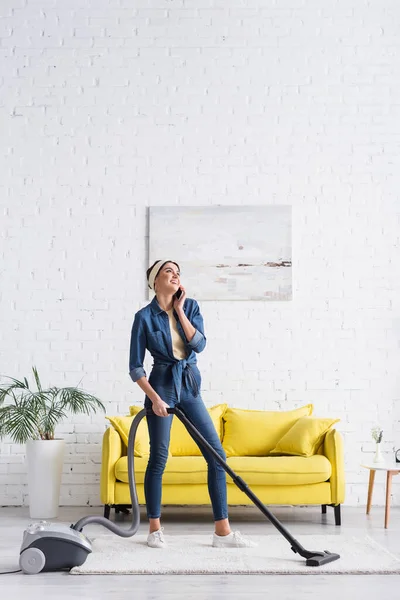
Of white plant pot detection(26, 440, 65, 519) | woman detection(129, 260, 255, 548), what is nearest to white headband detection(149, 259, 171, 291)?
woman detection(129, 260, 255, 548)

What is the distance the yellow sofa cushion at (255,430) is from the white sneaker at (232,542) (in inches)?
51.5

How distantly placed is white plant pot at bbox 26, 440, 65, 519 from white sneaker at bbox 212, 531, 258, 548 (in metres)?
1.61

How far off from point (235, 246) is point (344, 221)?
2.76 ft

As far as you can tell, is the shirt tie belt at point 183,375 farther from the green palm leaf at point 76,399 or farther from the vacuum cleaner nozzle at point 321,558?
the green palm leaf at point 76,399

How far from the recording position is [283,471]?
4.71 meters

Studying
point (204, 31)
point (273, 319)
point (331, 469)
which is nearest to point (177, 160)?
point (204, 31)

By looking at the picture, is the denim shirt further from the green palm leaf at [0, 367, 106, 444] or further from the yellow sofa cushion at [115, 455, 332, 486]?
the green palm leaf at [0, 367, 106, 444]

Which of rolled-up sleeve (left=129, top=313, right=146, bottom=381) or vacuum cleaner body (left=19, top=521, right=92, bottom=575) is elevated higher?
rolled-up sleeve (left=129, top=313, right=146, bottom=381)

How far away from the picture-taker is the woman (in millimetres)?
3809

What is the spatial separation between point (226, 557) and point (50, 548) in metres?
0.83

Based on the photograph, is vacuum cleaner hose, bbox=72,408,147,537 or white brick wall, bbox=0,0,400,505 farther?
white brick wall, bbox=0,0,400,505

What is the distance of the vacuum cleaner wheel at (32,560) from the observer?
10.5ft

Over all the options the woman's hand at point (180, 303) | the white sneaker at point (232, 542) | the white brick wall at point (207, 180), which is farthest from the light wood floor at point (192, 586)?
the white brick wall at point (207, 180)

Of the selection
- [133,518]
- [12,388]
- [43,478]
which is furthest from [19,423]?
[133,518]
